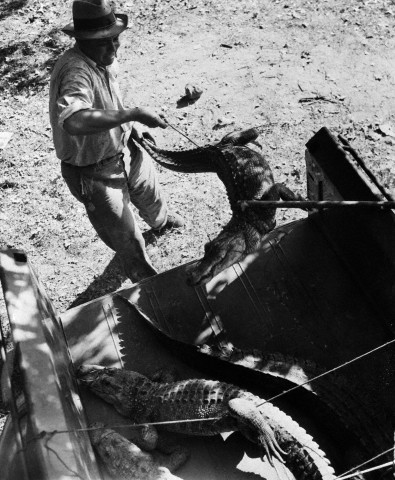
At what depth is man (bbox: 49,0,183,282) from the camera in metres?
3.94

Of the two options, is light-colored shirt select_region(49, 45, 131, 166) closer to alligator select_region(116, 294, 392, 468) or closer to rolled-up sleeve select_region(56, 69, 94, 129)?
rolled-up sleeve select_region(56, 69, 94, 129)

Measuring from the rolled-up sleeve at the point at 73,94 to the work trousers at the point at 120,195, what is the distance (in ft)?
2.36

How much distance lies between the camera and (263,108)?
7250 mm

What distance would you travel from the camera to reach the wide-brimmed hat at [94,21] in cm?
412

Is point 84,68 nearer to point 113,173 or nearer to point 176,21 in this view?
point 113,173

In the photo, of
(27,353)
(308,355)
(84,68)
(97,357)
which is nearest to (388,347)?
(308,355)

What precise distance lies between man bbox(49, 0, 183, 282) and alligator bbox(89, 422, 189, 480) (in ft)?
6.14

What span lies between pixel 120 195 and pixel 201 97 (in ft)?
10.3

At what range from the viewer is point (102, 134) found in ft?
14.6

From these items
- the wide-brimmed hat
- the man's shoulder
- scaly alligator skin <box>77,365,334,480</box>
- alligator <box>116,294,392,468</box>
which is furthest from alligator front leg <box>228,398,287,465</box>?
the wide-brimmed hat

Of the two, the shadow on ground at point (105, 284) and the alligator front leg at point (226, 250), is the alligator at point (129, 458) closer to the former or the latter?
the alligator front leg at point (226, 250)

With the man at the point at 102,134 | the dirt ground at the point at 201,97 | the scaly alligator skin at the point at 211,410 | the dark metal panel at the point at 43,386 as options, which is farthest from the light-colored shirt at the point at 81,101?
the scaly alligator skin at the point at 211,410

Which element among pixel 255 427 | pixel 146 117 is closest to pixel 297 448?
pixel 255 427

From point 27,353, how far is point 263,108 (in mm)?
5041
